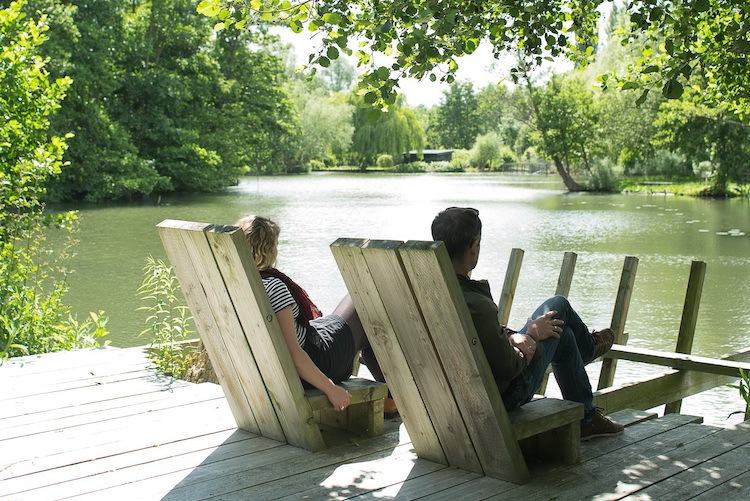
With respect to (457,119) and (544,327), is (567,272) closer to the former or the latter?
(544,327)

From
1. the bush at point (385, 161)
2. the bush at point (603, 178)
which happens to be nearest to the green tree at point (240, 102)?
the bush at point (603, 178)

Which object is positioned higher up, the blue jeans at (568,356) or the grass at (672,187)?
the blue jeans at (568,356)

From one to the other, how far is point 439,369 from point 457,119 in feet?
393

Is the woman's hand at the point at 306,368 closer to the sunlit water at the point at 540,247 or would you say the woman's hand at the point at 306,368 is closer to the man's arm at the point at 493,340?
the man's arm at the point at 493,340

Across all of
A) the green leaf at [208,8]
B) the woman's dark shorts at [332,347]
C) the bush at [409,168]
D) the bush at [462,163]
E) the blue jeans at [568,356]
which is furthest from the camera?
the bush at [462,163]

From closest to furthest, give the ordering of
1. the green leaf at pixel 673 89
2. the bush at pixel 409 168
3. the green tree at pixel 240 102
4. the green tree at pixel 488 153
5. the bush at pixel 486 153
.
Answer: the green leaf at pixel 673 89 → the green tree at pixel 240 102 → the bush at pixel 409 168 → the green tree at pixel 488 153 → the bush at pixel 486 153

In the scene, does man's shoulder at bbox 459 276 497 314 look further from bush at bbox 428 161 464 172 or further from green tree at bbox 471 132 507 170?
green tree at bbox 471 132 507 170

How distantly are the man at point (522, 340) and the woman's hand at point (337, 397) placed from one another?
2.06 ft

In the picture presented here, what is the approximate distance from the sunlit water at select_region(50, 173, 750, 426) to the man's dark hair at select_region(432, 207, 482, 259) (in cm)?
411

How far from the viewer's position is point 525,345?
302cm

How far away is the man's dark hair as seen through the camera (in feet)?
9.34

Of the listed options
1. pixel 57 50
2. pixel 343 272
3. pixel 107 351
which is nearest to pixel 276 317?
pixel 343 272

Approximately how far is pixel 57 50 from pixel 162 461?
23906 mm

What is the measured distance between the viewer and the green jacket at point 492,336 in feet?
9.12
